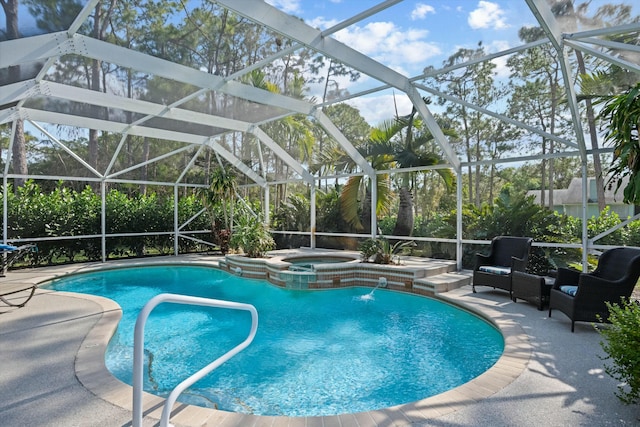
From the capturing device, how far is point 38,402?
3.03m

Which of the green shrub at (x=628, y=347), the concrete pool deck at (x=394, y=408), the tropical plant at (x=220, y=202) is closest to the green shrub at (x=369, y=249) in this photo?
the concrete pool deck at (x=394, y=408)

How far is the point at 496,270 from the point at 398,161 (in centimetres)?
492

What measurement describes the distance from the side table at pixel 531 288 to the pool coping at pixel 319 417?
1.87 meters

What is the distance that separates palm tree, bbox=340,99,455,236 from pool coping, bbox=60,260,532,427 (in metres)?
7.23

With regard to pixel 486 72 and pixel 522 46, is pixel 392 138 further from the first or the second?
pixel 522 46

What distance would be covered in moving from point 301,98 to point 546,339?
767 cm

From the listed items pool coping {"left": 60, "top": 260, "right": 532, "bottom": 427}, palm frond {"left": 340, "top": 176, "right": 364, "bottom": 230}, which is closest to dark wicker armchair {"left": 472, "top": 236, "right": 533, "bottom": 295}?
pool coping {"left": 60, "top": 260, "right": 532, "bottom": 427}

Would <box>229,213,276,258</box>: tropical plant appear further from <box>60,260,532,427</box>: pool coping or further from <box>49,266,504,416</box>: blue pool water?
<box>60,260,532,427</box>: pool coping

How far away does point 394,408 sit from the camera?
2.94m

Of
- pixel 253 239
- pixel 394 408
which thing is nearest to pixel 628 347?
pixel 394 408

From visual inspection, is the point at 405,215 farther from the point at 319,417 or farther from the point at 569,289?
the point at 319,417

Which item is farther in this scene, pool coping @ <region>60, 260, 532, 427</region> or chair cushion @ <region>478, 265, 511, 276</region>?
chair cushion @ <region>478, 265, 511, 276</region>

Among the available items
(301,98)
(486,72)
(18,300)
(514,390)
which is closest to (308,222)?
(301,98)

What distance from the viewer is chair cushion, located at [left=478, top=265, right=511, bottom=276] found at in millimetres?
7010
